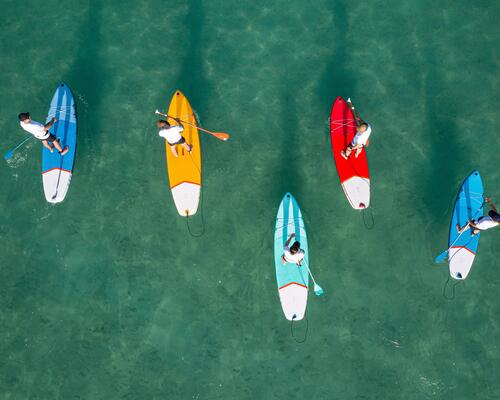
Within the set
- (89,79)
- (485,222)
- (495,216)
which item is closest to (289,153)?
(485,222)

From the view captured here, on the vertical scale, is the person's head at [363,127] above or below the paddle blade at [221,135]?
below

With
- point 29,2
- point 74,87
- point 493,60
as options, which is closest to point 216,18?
point 74,87

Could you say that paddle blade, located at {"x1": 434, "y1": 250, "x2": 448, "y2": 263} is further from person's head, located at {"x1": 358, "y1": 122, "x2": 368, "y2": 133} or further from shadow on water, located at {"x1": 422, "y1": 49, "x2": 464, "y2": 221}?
person's head, located at {"x1": 358, "y1": 122, "x2": 368, "y2": 133}

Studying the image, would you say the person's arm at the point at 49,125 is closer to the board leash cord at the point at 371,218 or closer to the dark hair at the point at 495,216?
the board leash cord at the point at 371,218

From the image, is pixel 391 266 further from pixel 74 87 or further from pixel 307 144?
pixel 74 87

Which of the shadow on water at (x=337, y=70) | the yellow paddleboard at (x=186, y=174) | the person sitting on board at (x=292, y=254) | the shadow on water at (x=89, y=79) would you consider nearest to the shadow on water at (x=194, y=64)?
the yellow paddleboard at (x=186, y=174)
